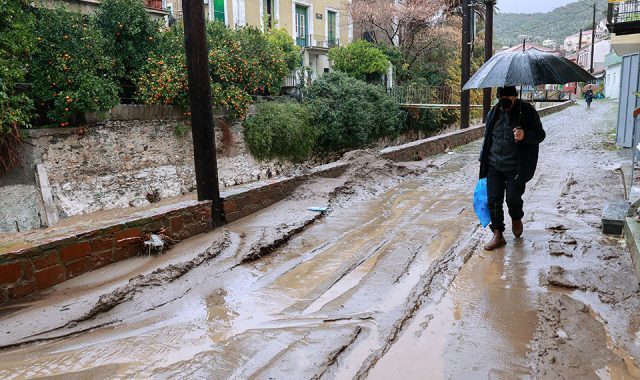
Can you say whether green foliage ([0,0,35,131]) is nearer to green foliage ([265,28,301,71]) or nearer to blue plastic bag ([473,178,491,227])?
green foliage ([265,28,301,71])

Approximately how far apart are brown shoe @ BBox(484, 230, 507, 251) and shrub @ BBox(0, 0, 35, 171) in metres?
10.3

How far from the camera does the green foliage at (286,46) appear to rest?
20234mm

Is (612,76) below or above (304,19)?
below

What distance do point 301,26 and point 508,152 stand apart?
24.6 m

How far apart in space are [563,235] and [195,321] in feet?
12.6

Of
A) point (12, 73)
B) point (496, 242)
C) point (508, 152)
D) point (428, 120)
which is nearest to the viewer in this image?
point (508, 152)

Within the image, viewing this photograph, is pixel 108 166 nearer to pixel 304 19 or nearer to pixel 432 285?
pixel 432 285

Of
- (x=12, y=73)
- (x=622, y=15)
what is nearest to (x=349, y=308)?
(x=12, y=73)

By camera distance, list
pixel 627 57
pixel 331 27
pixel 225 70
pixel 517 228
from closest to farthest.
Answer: pixel 517 228 < pixel 627 57 < pixel 225 70 < pixel 331 27

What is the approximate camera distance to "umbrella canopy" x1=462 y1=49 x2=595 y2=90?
4.30m

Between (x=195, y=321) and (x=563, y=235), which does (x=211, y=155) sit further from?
(x=563, y=235)

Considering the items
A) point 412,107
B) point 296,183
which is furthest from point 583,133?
point 296,183

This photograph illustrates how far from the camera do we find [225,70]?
50.7 ft

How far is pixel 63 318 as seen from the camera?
3.54m
